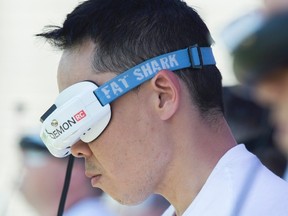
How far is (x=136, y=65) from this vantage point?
1929 millimetres

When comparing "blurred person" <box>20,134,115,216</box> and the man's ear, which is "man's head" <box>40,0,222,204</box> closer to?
the man's ear

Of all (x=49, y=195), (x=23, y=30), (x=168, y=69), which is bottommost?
(x=49, y=195)

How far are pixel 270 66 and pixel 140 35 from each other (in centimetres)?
138

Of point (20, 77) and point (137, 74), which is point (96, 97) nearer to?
point (137, 74)

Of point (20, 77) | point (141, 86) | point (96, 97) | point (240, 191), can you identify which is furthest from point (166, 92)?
point (20, 77)

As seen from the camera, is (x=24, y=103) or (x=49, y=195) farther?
(x=24, y=103)

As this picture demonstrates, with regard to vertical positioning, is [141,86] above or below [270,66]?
above

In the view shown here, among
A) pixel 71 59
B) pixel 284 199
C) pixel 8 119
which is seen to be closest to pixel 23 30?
pixel 8 119

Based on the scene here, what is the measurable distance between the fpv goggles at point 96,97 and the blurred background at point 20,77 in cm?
240

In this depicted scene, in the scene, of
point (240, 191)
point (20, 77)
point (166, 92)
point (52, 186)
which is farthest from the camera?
point (20, 77)

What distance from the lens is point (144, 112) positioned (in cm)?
191

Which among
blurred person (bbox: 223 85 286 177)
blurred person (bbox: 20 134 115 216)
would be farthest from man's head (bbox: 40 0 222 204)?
blurred person (bbox: 20 134 115 216)

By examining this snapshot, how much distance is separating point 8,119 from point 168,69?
304 centimetres

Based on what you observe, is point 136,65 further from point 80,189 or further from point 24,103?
point 24,103
